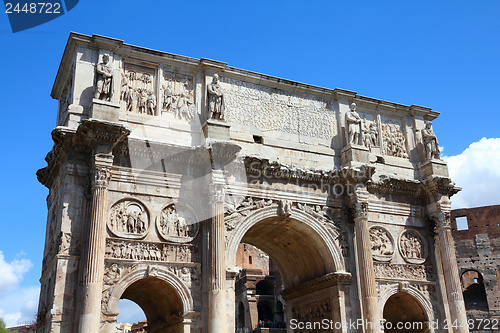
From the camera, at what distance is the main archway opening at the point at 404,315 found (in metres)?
15.7

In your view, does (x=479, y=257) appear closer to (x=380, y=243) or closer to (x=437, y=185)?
(x=437, y=185)

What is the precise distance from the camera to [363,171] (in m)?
15.2

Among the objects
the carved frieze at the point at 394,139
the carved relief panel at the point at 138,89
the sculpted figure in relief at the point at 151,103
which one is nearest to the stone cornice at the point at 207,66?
the carved relief panel at the point at 138,89

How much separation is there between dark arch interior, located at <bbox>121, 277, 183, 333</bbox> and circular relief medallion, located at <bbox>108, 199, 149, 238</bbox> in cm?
119

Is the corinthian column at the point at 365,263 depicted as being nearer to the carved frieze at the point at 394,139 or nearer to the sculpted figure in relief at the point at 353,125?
the sculpted figure in relief at the point at 353,125

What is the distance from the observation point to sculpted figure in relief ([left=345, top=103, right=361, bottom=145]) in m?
16.0

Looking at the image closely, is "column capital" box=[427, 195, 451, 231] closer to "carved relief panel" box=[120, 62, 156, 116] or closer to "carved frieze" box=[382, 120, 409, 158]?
"carved frieze" box=[382, 120, 409, 158]

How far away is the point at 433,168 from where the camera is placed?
54.8 feet

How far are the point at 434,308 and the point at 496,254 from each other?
832 inches

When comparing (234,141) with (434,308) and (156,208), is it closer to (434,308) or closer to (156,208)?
(156,208)

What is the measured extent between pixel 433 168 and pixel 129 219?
9859mm

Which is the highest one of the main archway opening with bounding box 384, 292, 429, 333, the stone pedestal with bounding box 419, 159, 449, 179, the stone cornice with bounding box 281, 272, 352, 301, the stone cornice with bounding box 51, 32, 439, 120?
the stone cornice with bounding box 51, 32, 439, 120

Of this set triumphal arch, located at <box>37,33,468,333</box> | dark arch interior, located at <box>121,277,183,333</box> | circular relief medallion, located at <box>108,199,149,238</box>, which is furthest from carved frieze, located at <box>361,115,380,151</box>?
dark arch interior, located at <box>121,277,183,333</box>

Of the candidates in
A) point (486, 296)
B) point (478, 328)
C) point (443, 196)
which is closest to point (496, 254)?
point (486, 296)
